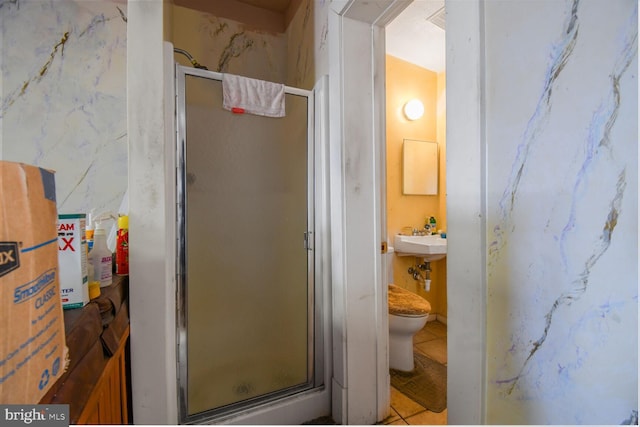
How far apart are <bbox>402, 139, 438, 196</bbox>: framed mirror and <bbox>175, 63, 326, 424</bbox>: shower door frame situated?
122cm

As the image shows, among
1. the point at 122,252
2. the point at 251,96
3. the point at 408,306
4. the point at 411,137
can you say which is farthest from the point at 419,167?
the point at 122,252

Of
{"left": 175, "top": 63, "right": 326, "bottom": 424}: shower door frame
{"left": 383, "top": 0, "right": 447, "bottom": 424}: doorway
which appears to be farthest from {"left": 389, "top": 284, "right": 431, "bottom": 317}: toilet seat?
{"left": 175, "top": 63, "right": 326, "bottom": 424}: shower door frame

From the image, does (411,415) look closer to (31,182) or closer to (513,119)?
(513,119)

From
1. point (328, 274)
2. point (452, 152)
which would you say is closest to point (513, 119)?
point (452, 152)

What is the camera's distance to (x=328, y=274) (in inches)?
54.5

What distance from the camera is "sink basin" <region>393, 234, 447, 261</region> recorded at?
1.99 meters

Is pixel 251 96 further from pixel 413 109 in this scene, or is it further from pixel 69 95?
pixel 413 109

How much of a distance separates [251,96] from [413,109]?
1.65 m

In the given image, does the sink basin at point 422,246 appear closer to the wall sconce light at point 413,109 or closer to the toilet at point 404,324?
the toilet at point 404,324

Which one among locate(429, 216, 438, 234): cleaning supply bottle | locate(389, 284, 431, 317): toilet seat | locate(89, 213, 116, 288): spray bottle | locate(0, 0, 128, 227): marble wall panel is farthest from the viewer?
locate(429, 216, 438, 234): cleaning supply bottle

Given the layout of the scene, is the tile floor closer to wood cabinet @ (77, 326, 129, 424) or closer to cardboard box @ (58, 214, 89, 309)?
wood cabinet @ (77, 326, 129, 424)

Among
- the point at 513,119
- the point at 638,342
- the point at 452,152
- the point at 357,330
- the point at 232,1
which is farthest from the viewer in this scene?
the point at 232,1

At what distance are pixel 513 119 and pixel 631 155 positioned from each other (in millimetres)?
230

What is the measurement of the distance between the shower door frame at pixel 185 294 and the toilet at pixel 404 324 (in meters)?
0.53
